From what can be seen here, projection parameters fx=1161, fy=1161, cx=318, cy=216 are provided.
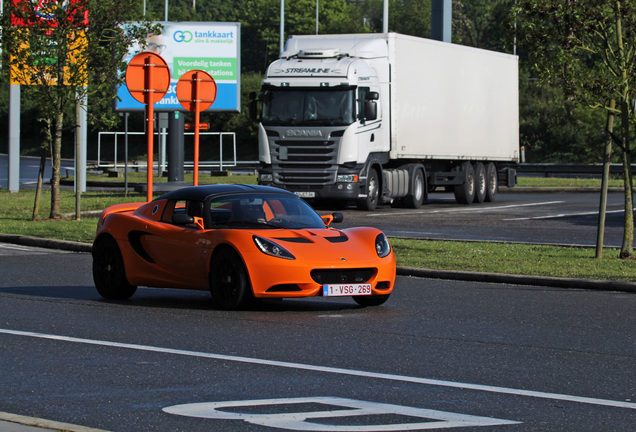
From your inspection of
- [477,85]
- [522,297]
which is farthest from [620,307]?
[477,85]

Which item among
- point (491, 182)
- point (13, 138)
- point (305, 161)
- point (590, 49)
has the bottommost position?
point (491, 182)

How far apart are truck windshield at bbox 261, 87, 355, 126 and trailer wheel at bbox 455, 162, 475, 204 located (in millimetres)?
6593

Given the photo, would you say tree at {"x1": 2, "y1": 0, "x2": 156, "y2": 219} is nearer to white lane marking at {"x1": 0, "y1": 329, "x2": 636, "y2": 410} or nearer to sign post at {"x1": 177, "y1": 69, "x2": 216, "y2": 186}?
sign post at {"x1": 177, "y1": 69, "x2": 216, "y2": 186}

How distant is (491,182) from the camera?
3609 centimetres

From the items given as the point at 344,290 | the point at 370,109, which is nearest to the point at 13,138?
the point at 370,109

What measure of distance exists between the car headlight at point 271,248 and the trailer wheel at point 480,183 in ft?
79.8

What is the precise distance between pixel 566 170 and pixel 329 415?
1959 inches

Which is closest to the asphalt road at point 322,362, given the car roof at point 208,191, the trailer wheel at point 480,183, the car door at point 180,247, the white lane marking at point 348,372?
the white lane marking at point 348,372

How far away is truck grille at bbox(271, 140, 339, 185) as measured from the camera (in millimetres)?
28609

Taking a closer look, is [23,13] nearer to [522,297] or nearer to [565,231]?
[565,231]

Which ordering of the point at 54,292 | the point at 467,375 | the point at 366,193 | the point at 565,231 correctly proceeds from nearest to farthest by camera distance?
the point at 467,375 < the point at 54,292 < the point at 565,231 < the point at 366,193

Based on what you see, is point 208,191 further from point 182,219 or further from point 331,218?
point 331,218

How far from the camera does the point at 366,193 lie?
95.4 ft

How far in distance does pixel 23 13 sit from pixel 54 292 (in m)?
12.4
